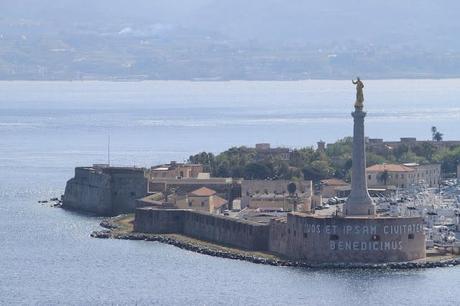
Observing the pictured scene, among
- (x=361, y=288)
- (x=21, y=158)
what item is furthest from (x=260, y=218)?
(x=21, y=158)

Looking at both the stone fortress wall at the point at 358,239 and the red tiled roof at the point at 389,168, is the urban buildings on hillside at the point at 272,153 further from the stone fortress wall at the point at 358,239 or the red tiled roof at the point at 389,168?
the stone fortress wall at the point at 358,239

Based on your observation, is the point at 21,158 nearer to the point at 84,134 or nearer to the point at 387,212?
the point at 84,134

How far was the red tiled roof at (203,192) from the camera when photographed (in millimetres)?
65062

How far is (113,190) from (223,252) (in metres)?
14.3

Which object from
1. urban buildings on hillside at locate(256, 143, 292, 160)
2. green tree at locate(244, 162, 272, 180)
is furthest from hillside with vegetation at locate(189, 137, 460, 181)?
urban buildings on hillside at locate(256, 143, 292, 160)

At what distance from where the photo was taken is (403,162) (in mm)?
82125

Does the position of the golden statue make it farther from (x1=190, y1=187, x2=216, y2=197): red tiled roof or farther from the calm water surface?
(x1=190, y1=187, x2=216, y2=197): red tiled roof

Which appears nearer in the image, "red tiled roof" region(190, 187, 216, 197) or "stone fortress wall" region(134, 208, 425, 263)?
"stone fortress wall" region(134, 208, 425, 263)

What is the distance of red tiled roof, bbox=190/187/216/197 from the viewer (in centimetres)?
6506

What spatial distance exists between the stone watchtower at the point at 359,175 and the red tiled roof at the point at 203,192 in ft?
35.9

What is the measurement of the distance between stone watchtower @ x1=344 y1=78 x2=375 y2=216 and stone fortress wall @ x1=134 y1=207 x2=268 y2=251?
289 centimetres

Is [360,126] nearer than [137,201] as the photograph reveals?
Yes

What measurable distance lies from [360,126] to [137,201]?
12889mm

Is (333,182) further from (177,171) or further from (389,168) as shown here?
(177,171)
